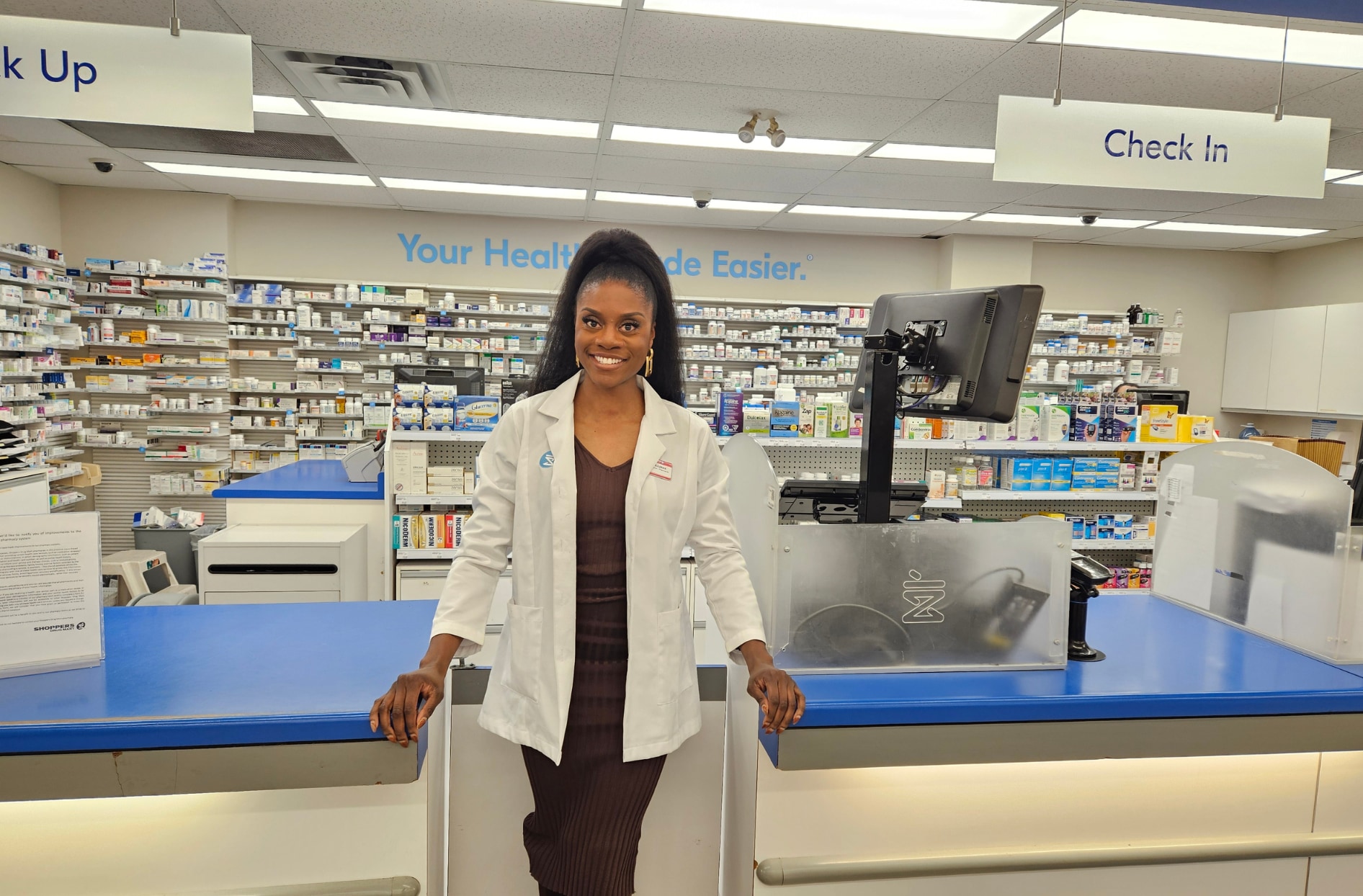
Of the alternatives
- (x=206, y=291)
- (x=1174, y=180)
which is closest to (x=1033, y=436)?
(x=1174, y=180)

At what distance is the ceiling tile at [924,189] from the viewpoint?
6145 millimetres

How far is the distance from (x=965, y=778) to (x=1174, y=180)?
9.01 feet

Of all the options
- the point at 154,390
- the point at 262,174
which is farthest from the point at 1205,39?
the point at 154,390

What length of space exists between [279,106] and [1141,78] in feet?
16.9

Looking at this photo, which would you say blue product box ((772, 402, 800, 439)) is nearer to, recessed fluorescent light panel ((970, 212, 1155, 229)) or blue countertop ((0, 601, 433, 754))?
blue countertop ((0, 601, 433, 754))

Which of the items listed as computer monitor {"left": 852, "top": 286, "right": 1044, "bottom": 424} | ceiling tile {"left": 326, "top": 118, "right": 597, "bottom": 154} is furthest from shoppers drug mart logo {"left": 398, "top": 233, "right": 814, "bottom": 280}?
computer monitor {"left": 852, "top": 286, "right": 1044, "bottom": 424}

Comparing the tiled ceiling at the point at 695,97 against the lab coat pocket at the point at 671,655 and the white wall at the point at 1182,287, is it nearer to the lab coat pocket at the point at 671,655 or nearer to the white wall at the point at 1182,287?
the white wall at the point at 1182,287

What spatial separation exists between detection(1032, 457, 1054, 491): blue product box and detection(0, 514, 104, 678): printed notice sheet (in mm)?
4522

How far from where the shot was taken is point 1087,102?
308cm

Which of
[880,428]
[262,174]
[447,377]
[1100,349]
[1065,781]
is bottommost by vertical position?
[1065,781]

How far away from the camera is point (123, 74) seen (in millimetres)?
2514

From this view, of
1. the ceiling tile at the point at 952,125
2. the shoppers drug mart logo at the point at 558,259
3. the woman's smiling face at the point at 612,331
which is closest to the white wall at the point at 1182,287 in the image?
the shoppers drug mart logo at the point at 558,259

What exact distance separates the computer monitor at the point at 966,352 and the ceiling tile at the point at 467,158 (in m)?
4.07

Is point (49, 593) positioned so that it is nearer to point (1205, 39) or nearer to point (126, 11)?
point (126, 11)
